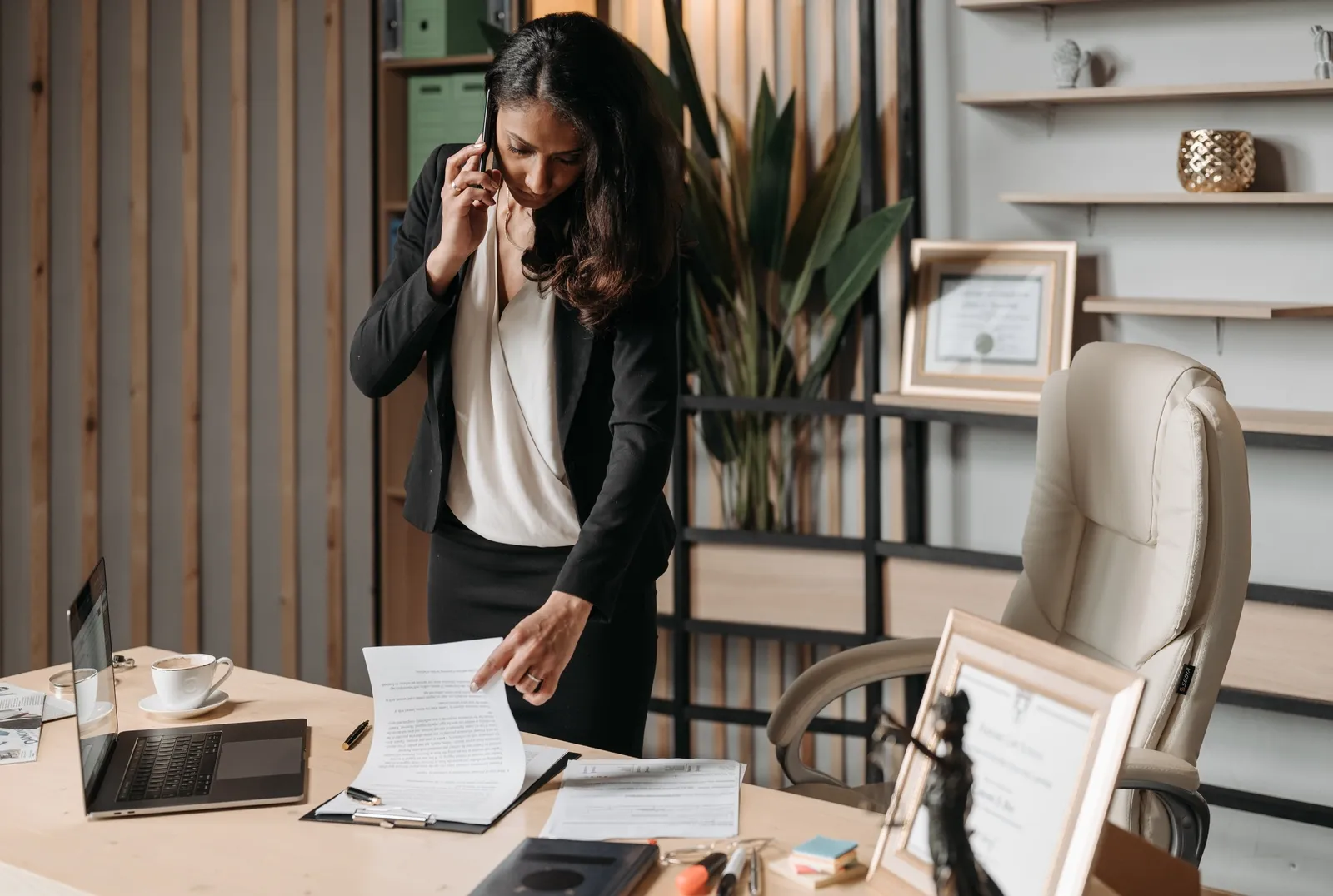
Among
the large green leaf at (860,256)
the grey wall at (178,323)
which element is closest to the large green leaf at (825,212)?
the large green leaf at (860,256)

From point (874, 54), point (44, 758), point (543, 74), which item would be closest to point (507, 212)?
point (543, 74)

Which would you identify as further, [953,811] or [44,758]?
[44,758]

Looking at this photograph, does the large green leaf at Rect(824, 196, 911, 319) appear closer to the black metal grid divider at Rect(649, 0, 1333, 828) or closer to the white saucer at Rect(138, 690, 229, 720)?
the black metal grid divider at Rect(649, 0, 1333, 828)

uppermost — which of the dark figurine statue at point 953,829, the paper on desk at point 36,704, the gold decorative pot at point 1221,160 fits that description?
the gold decorative pot at point 1221,160

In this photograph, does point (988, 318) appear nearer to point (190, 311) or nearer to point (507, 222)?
point (507, 222)

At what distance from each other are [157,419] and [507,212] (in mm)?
2311

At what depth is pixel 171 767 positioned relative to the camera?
1.53 m

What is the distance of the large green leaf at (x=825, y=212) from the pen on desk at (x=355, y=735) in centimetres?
173

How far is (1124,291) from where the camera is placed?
290 cm

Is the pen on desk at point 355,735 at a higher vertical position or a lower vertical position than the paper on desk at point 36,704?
lower

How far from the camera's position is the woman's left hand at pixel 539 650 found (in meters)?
1.43

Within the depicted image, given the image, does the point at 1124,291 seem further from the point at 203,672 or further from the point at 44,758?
the point at 44,758

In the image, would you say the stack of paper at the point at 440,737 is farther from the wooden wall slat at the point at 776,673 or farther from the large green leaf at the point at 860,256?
the wooden wall slat at the point at 776,673

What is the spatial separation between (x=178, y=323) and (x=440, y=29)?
3.86 ft
